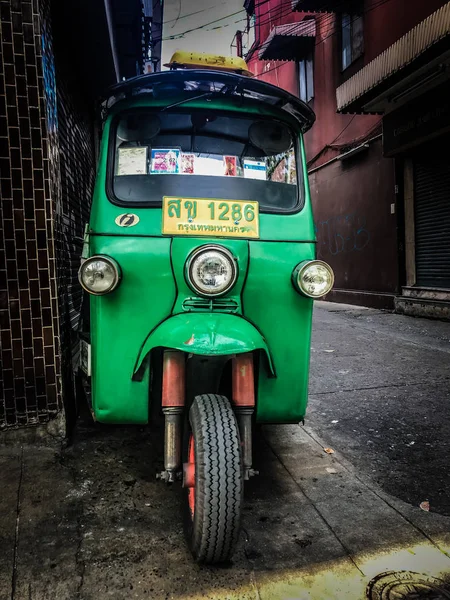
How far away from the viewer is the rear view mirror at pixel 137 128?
289 centimetres

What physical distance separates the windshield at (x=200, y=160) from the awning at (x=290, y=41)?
13657 mm

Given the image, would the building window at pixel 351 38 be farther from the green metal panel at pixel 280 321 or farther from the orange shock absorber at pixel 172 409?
the orange shock absorber at pixel 172 409

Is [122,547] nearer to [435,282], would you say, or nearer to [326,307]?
[435,282]

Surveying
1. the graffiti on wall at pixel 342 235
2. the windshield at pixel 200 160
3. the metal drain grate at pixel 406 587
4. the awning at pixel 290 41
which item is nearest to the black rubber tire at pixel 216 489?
the metal drain grate at pixel 406 587

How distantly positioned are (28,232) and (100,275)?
1.15 m

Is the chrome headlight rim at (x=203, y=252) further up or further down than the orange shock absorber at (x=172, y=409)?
further up

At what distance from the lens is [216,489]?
78.7 inches

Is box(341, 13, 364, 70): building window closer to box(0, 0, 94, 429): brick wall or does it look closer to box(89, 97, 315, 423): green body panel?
box(0, 0, 94, 429): brick wall

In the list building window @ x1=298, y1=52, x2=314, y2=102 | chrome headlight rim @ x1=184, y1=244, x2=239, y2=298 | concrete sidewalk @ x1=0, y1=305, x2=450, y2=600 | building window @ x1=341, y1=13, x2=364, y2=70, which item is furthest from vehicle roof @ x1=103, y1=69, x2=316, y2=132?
building window @ x1=298, y1=52, x2=314, y2=102

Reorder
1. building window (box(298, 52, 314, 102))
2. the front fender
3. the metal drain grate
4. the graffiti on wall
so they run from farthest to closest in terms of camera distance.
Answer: building window (box(298, 52, 314, 102)) < the graffiti on wall < the front fender < the metal drain grate

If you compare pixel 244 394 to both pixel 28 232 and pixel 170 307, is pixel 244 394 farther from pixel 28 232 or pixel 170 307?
pixel 28 232

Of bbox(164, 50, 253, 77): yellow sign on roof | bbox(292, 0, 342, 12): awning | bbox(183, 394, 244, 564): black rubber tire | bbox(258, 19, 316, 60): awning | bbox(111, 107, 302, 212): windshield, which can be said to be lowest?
bbox(183, 394, 244, 564): black rubber tire

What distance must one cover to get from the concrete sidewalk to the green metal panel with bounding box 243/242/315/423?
578 mm

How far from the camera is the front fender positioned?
226 cm
